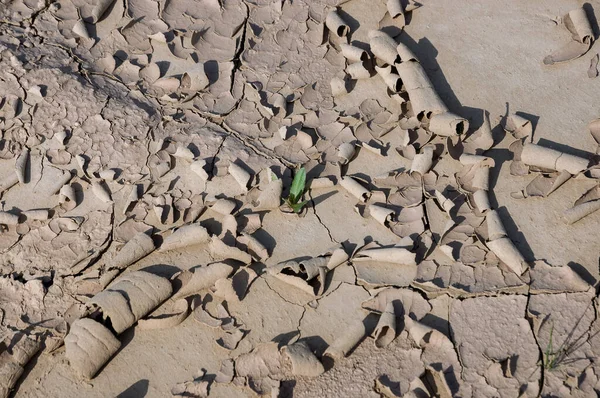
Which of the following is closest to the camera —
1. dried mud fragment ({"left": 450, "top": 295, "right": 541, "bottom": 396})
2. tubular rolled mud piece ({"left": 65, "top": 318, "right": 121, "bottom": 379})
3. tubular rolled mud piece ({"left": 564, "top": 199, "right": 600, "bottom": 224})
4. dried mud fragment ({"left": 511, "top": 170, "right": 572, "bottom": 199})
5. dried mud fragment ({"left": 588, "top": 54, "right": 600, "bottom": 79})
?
dried mud fragment ({"left": 450, "top": 295, "right": 541, "bottom": 396})

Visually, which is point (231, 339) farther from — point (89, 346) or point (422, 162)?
point (422, 162)

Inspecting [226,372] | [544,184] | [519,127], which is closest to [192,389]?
[226,372]

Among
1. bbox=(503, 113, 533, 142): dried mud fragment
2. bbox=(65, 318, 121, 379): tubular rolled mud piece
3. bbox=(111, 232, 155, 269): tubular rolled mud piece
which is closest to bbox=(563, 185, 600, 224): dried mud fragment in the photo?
bbox=(503, 113, 533, 142): dried mud fragment

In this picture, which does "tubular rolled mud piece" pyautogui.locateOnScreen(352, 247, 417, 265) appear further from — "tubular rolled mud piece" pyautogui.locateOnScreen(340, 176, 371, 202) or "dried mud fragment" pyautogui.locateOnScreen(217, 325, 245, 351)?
"dried mud fragment" pyautogui.locateOnScreen(217, 325, 245, 351)

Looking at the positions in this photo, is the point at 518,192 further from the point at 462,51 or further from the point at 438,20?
the point at 438,20

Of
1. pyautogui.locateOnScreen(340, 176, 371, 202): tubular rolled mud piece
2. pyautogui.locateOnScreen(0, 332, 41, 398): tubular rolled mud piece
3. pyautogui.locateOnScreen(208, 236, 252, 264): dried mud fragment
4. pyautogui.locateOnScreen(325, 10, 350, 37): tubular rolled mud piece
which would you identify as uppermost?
pyautogui.locateOnScreen(325, 10, 350, 37): tubular rolled mud piece

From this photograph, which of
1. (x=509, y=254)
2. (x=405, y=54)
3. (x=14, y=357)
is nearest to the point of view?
(x=14, y=357)

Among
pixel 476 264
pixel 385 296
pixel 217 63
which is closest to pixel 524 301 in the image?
pixel 476 264
